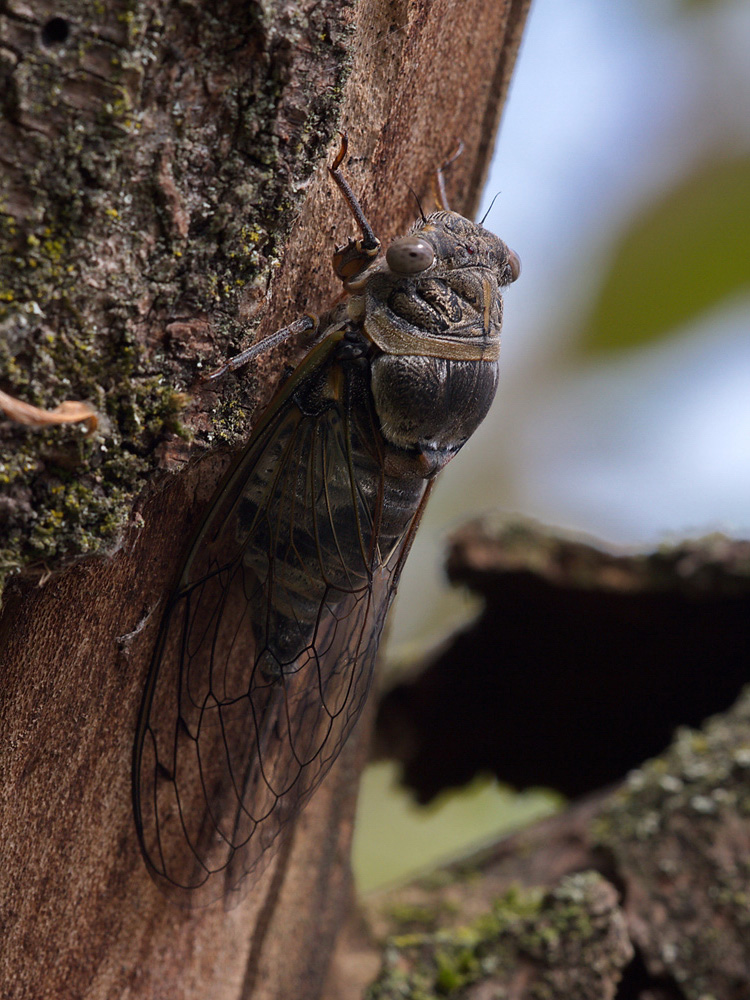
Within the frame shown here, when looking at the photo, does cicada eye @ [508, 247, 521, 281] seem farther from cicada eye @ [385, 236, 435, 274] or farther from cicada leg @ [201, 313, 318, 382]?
cicada leg @ [201, 313, 318, 382]

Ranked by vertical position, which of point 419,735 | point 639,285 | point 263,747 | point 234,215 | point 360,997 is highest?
point 234,215

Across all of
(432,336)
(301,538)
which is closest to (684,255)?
(432,336)

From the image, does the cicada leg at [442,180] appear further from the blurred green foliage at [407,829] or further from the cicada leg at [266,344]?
the blurred green foliage at [407,829]

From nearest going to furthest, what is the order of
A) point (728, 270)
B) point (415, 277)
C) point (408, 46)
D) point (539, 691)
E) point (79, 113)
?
1. point (79, 113)
2. point (408, 46)
3. point (415, 277)
4. point (539, 691)
5. point (728, 270)

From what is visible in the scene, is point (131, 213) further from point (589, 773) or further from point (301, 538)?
point (589, 773)

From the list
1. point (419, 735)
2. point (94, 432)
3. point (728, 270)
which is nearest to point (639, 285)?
point (728, 270)

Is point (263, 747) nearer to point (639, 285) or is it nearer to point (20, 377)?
point (20, 377)
